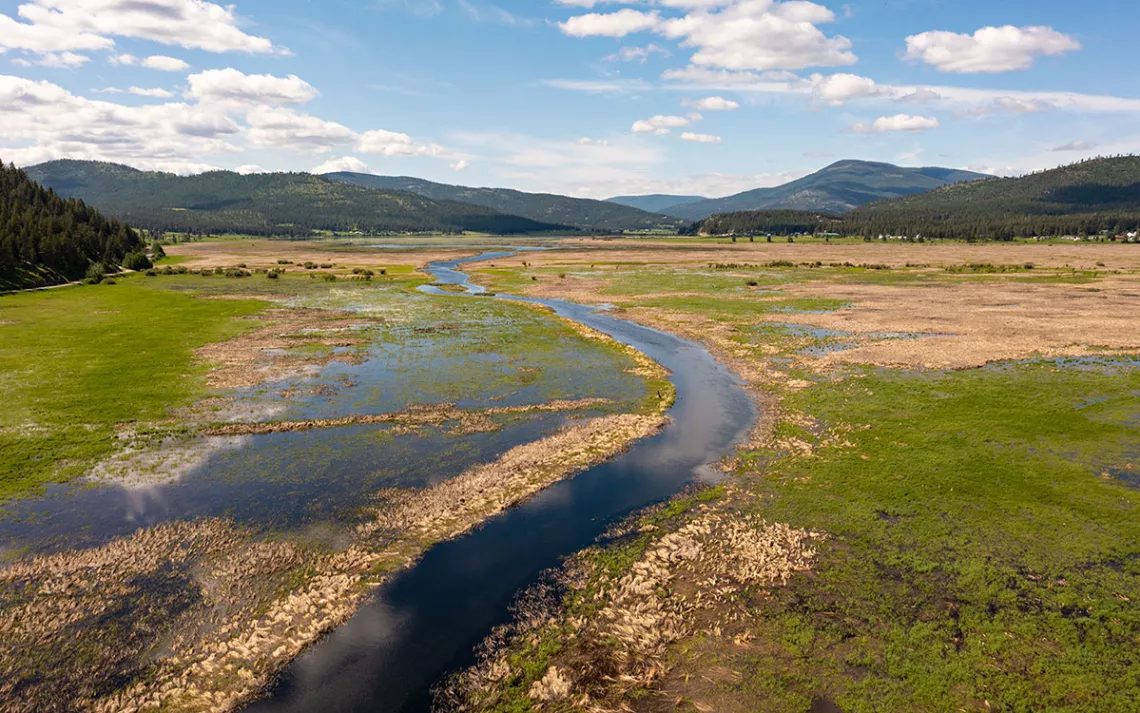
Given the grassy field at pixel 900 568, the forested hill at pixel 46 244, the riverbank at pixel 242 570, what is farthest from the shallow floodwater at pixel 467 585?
the forested hill at pixel 46 244

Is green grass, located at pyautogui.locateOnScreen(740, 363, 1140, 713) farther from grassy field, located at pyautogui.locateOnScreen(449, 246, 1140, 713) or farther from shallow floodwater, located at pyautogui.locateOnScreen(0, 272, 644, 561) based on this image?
shallow floodwater, located at pyautogui.locateOnScreen(0, 272, 644, 561)

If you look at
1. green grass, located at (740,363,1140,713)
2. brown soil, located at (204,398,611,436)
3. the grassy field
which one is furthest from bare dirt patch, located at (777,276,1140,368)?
brown soil, located at (204,398,611,436)

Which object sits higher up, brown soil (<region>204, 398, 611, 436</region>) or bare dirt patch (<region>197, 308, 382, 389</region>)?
bare dirt patch (<region>197, 308, 382, 389</region>)

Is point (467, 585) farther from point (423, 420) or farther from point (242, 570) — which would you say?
point (423, 420)

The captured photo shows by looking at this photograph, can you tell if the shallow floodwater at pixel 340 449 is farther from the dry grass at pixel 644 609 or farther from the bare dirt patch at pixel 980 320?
the bare dirt patch at pixel 980 320

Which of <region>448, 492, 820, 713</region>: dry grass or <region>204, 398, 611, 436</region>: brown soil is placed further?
<region>204, 398, 611, 436</region>: brown soil
